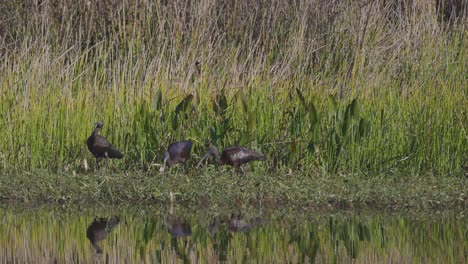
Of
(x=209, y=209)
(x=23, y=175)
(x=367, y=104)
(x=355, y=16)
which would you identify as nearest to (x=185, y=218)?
(x=209, y=209)

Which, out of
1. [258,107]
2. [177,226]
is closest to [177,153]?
[258,107]

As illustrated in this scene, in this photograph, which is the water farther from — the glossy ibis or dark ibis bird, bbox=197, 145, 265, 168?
dark ibis bird, bbox=197, 145, 265, 168

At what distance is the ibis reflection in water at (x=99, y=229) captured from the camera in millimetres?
7332

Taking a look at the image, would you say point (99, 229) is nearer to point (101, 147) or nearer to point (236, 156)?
point (101, 147)

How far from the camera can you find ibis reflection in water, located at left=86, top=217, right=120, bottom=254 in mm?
7332

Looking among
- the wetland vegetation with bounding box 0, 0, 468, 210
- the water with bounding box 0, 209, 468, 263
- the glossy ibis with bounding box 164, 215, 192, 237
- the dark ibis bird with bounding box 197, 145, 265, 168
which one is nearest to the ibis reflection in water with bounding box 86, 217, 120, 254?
the water with bounding box 0, 209, 468, 263

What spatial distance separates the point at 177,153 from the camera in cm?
898

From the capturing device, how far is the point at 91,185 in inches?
340

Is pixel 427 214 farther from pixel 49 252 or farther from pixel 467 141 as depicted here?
pixel 49 252

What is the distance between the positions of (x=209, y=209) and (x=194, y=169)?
1.19 meters

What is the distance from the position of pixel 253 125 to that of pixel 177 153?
845 millimetres

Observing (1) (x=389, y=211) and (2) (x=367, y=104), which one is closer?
(1) (x=389, y=211)

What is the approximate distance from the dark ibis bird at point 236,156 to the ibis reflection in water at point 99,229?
1303 mm

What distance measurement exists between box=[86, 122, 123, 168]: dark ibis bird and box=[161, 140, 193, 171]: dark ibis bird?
45 centimetres
